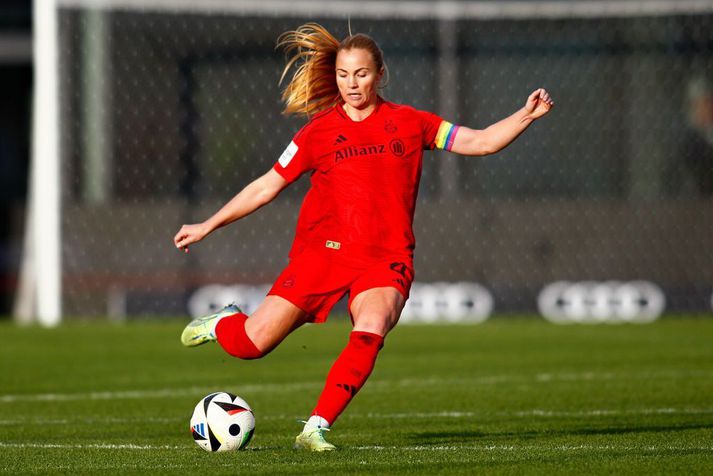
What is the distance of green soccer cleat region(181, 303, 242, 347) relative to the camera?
24.9 feet

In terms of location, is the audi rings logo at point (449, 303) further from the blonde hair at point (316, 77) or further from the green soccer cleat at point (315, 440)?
the green soccer cleat at point (315, 440)

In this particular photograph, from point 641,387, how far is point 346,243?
14.9ft

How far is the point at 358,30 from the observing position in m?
19.9

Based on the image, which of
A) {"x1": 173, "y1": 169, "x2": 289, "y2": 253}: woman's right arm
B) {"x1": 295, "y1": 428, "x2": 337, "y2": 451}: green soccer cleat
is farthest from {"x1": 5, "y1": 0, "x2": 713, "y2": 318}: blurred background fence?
{"x1": 295, "y1": 428, "x2": 337, "y2": 451}: green soccer cleat

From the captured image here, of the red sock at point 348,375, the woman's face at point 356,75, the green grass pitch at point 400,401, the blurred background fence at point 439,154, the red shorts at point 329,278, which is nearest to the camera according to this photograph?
the green grass pitch at point 400,401

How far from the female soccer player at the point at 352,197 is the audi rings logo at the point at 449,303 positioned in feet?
42.0

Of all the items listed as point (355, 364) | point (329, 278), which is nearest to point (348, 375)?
point (355, 364)

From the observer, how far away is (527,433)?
315 inches

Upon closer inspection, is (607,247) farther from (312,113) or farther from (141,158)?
(312,113)

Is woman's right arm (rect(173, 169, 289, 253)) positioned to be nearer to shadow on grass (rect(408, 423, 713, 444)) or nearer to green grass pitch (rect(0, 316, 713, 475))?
green grass pitch (rect(0, 316, 713, 475))

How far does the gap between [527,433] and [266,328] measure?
5.51ft

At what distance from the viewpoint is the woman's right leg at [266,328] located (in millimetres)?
7277

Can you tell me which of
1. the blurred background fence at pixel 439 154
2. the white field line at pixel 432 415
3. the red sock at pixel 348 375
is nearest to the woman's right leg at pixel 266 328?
the red sock at pixel 348 375

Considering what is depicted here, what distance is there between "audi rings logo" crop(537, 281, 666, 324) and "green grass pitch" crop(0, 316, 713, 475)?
1363mm
